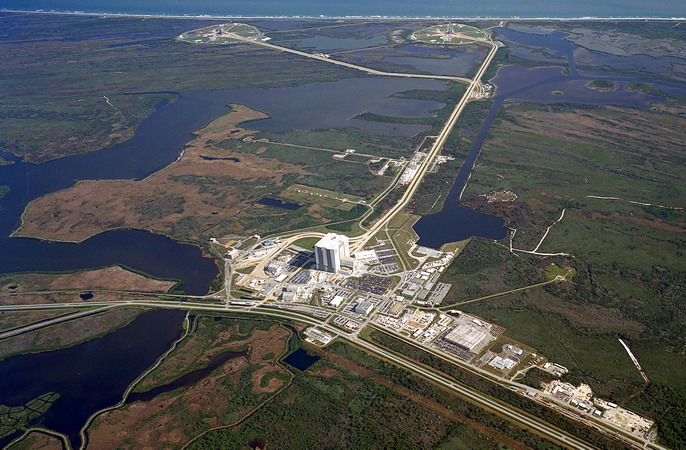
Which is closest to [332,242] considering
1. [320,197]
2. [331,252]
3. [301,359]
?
[331,252]

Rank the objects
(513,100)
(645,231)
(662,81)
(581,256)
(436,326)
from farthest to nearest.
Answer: (662,81)
(513,100)
(645,231)
(581,256)
(436,326)

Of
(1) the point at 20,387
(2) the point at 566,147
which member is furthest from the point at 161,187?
(2) the point at 566,147

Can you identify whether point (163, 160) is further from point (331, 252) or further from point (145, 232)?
point (331, 252)

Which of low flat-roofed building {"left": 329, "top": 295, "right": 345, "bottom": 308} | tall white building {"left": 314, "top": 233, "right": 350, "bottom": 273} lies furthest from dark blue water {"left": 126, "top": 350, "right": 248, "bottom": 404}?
tall white building {"left": 314, "top": 233, "right": 350, "bottom": 273}

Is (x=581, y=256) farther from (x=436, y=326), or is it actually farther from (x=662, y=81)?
(x=662, y=81)

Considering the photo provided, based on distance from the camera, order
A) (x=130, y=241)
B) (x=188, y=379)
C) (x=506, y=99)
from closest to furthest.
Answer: (x=188, y=379), (x=130, y=241), (x=506, y=99)

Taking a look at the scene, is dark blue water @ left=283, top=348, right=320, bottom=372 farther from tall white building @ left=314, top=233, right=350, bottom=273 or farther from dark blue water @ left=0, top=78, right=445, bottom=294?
dark blue water @ left=0, top=78, right=445, bottom=294
